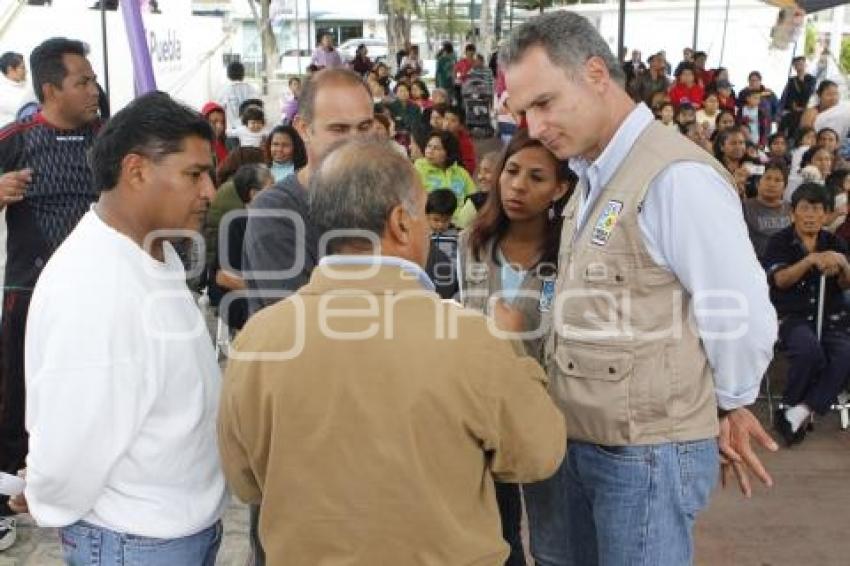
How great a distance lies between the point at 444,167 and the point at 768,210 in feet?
8.13

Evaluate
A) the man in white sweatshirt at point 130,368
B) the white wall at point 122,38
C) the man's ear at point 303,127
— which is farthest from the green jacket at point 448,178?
the man in white sweatshirt at point 130,368

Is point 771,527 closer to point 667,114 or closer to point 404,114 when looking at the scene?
point 667,114

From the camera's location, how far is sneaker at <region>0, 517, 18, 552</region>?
129 inches

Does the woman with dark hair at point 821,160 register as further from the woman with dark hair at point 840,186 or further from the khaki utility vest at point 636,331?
the khaki utility vest at point 636,331

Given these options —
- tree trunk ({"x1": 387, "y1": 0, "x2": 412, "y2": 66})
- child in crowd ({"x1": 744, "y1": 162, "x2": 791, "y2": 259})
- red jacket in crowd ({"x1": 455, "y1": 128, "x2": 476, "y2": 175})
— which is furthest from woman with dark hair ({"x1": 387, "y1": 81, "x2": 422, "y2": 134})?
tree trunk ({"x1": 387, "y1": 0, "x2": 412, "y2": 66})

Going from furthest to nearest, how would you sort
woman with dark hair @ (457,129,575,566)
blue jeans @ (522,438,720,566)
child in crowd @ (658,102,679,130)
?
child in crowd @ (658,102,679,130) → woman with dark hair @ (457,129,575,566) → blue jeans @ (522,438,720,566)

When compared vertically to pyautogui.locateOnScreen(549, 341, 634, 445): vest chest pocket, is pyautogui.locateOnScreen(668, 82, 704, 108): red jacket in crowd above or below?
above

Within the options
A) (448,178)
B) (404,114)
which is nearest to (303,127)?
(448,178)

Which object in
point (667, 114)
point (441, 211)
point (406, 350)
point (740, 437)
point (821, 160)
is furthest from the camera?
point (667, 114)

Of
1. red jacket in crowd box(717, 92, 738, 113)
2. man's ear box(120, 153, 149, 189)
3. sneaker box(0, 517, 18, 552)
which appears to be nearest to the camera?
man's ear box(120, 153, 149, 189)

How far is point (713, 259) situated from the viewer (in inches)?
69.9

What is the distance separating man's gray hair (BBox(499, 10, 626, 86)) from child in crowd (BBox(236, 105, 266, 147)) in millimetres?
7581

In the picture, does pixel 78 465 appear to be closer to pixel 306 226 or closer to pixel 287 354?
pixel 287 354

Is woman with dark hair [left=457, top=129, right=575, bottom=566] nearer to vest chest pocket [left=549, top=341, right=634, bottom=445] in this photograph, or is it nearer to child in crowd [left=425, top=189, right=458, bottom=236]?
vest chest pocket [left=549, top=341, right=634, bottom=445]
